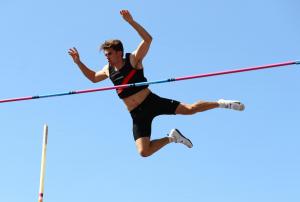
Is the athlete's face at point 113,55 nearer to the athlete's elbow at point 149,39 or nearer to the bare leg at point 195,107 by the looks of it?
the athlete's elbow at point 149,39

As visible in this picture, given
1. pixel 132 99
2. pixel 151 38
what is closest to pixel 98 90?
pixel 132 99

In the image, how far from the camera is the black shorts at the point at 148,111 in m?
14.7

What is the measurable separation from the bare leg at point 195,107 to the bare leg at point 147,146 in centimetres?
71

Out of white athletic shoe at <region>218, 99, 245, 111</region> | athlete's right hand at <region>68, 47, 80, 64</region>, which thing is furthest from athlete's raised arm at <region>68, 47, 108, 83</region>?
white athletic shoe at <region>218, 99, 245, 111</region>

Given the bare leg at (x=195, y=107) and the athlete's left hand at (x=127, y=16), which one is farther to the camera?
the bare leg at (x=195, y=107)

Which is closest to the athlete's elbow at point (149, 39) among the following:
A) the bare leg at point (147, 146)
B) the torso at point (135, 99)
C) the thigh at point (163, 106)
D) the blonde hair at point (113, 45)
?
the blonde hair at point (113, 45)

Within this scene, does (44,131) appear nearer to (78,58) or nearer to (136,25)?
(78,58)

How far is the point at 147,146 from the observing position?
14.6 m

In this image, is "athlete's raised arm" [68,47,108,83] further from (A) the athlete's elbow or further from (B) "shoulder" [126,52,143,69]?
(A) the athlete's elbow

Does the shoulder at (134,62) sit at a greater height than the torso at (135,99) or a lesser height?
greater

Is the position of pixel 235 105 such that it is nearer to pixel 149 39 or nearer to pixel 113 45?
pixel 149 39

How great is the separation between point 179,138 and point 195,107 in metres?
0.84

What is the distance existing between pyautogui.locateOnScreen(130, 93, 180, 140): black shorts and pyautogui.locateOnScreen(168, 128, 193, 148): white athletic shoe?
487mm

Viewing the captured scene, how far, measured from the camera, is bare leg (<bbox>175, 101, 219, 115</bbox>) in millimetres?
14714
